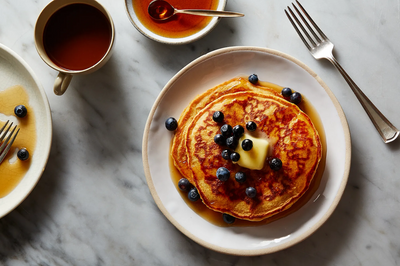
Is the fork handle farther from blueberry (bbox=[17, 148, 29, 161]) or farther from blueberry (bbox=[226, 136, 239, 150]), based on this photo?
blueberry (bbox=[17, 148, 29, 161])

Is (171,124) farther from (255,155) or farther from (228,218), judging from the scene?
(228,218)

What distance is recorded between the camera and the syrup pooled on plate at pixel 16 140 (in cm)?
193

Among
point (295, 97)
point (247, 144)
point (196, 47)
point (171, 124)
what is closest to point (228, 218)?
point (247, 144)

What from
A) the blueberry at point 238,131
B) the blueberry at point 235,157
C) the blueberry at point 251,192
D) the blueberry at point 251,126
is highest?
the blueberry at point 251,126

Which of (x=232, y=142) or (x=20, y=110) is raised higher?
(x=232, y=142)

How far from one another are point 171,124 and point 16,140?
98cm

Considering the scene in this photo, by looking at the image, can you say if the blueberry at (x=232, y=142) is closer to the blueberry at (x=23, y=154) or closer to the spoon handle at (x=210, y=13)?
the spoon handle at (x=210, y=13)

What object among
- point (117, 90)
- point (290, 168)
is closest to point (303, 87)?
point (290, 168)

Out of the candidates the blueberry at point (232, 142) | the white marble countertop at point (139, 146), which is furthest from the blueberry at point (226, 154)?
Result: the white marble countertop at point (139, 146)

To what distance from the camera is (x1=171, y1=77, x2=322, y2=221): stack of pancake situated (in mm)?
1695

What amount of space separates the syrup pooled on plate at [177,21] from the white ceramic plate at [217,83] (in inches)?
8.8

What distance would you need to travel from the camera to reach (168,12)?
190 cm

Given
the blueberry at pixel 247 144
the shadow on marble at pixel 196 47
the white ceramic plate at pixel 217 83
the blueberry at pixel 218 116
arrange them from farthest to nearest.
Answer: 1. the shadow on marble at pixel 196 47
2. the white ceramic plate at pixel 217 83
3. the blueberry at pixel 218 116
4. the blueberry at pixel 247 144

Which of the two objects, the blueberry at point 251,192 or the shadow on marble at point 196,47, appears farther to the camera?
the shadow on marble at point 196,47
